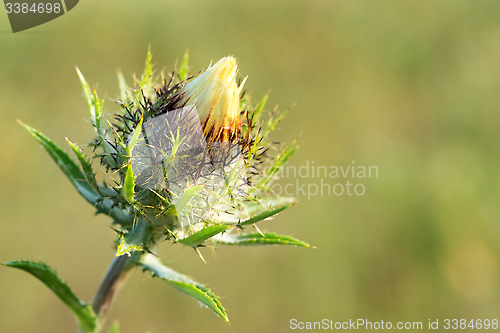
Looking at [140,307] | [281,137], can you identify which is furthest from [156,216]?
[281,137]

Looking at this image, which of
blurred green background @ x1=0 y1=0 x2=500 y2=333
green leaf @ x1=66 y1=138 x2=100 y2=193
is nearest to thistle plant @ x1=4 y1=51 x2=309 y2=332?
green leaf @ x1=66 y1=138 x2=100 y2=193

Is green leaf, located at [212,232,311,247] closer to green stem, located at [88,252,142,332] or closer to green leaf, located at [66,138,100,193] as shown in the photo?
green stem, located at [88,252,142,332]

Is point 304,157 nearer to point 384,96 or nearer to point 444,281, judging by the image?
point 384,96

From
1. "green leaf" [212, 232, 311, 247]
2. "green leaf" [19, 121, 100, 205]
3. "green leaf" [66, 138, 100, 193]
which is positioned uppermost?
"green leaf" [19, 121, 100, 205]

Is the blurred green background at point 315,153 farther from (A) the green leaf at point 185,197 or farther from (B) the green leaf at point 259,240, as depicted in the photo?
(A) the green leaf at point 185,197

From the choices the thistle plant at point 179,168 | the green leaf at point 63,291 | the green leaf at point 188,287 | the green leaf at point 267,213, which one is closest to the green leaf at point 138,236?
the thistle plant at point 179,168

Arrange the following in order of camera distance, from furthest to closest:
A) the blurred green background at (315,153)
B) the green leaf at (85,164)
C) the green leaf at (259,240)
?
the blurred green background at (315,153) → the green leaf at (259,240) → the green leaf at (85,164)
